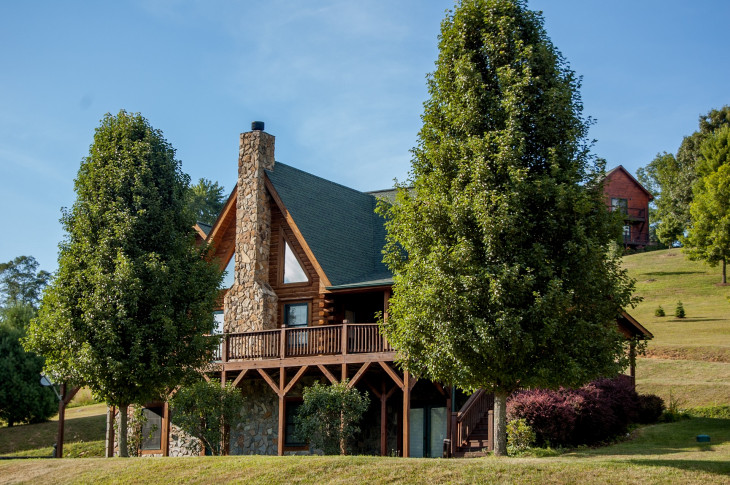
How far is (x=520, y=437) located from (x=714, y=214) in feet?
106

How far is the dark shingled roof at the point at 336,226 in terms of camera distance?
89.5 ft

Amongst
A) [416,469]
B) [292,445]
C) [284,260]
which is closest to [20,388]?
[284,260]

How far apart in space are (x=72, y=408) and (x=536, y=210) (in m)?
39.4

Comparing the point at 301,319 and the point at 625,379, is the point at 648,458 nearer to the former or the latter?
the point at 625,379

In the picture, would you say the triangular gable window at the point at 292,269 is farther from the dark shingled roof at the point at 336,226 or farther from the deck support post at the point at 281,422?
the deck support post at the point at 281,422

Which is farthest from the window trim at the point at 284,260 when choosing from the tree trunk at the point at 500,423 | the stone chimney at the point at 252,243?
the tree trunk at the point at 500,423

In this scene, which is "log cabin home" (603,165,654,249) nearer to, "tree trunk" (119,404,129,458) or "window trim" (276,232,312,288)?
"window trim" (276,232,312,288)

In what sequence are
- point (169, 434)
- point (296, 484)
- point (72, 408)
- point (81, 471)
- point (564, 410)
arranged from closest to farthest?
point (296, 484) < point (81, 471) < point (564, 410) < point (169, 434) < point (72, 408)

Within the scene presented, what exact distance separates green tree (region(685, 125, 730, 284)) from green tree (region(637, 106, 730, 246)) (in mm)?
8295

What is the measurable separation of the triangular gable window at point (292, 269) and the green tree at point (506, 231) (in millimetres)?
9974

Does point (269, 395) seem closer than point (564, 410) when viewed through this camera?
No

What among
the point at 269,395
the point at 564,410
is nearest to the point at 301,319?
the point at 269,395

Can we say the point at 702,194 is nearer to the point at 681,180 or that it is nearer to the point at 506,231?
the point at 681,180

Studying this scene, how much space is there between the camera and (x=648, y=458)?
17.2m
